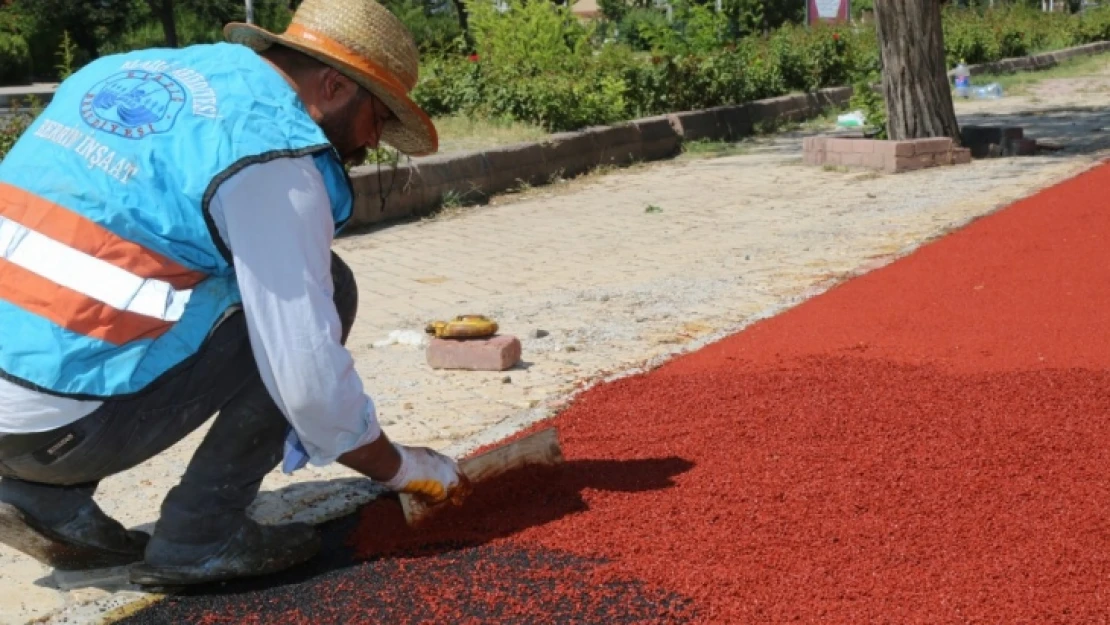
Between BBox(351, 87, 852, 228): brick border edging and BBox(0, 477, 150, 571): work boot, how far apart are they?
13.9 ft

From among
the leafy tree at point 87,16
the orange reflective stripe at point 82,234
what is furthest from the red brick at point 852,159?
the leafy tree at point 87,16

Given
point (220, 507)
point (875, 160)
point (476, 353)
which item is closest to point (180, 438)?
point (220, 507)

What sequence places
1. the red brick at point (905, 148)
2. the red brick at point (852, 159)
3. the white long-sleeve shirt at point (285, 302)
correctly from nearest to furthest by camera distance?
the white long-sleeve shirt at point (285, 302), the red brick at point (905, 148), the red brick at point (852, 159)

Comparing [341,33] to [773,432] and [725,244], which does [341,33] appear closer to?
[773,432]

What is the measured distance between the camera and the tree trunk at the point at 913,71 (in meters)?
12.2

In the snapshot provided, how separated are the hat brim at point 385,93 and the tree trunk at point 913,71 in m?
9.36

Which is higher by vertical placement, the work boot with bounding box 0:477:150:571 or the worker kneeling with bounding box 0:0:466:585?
the worker kneeling with bounding box 0:0:466:585

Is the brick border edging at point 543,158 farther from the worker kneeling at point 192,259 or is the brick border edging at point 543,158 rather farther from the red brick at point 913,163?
the worker kneeling at point 192,259

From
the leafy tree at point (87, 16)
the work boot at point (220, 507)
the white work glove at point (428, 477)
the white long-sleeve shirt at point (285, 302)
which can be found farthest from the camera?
the leafy tree at point (87, 16)

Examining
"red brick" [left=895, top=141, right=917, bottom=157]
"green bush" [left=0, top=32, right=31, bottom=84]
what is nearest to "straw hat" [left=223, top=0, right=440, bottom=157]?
"red brick" [left=895, top=141, right=917, bottom=157]

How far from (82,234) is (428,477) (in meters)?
1.08

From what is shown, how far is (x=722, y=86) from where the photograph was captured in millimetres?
15602

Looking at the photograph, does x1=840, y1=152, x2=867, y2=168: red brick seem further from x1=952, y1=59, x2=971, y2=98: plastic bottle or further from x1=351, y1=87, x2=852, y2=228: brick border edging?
x1=952, y1=59, x2=971, y2=98: plastic bottle

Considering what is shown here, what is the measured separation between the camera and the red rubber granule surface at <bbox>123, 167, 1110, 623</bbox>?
3.24 metres
